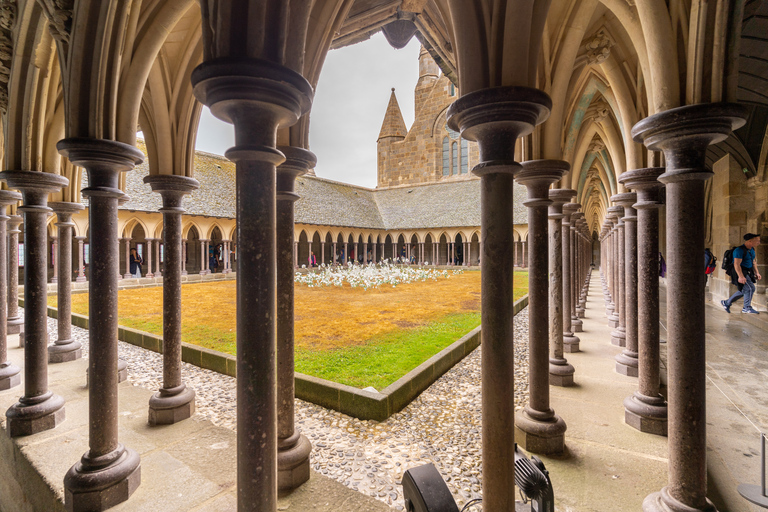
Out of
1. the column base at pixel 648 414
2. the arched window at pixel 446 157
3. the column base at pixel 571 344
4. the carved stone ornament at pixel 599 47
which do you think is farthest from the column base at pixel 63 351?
the arched window at pixel 446 157

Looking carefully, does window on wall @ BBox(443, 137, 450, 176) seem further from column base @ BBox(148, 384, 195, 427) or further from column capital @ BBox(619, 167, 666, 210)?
column base @ BBox(148, 384, 195, 427)

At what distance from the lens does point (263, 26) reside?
6.72ft

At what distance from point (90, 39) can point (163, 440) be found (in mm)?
3706

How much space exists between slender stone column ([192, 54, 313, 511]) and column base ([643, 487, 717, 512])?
95.9 inches

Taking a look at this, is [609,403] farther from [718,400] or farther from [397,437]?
[397,437]

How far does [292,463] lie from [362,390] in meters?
1.63

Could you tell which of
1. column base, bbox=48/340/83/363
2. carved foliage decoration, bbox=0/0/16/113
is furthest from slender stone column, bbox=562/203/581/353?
column base, bbox=48/340/83/363

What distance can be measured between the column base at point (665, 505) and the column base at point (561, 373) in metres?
2.32

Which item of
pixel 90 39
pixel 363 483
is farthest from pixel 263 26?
pixel 363 483

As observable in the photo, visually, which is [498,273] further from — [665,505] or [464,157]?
[464,157]

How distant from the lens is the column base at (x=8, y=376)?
4.93 meters

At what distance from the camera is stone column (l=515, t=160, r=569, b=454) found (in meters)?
3.25

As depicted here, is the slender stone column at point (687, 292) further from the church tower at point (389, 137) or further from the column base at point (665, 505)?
the church tower at point (389, 137)

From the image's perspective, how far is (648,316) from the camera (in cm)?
388
